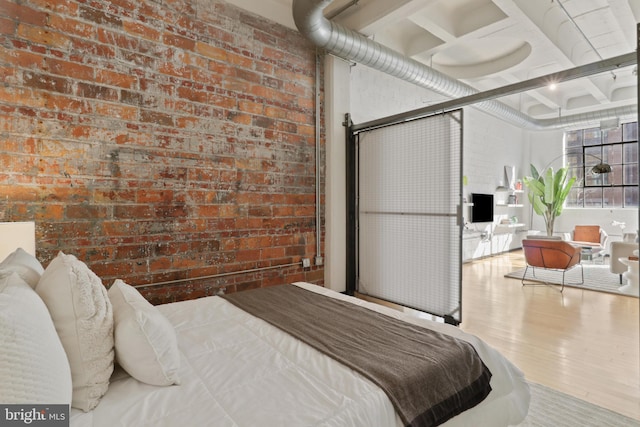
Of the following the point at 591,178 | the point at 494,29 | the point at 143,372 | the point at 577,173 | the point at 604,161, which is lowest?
the point at 143,372

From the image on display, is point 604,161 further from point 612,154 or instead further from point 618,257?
point 618,257

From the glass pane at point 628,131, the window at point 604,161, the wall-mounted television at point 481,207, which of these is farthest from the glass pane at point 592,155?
the wall-mounted television at point 481,207

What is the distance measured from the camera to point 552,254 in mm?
4879

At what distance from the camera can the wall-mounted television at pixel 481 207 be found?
22.0 ft

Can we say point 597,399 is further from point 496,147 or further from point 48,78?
point 496,147

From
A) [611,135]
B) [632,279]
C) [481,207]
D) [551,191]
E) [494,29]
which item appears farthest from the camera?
[611,135]

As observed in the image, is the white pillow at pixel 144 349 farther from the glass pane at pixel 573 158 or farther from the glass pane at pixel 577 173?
the glass pane at pixel 573 158

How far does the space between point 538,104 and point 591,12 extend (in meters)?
4.48

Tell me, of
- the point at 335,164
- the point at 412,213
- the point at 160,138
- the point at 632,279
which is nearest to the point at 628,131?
the point at 412,213

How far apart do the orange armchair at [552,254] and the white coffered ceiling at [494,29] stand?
230 centimetres

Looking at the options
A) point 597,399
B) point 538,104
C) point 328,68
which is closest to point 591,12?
point 328,68

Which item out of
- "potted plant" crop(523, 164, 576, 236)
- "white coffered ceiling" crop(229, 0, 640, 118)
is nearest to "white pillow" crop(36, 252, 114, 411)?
"white coffered ceiling" crop(229, 0, 640, 118)

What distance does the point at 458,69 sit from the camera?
562cm

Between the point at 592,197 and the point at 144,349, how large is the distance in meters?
9.90
